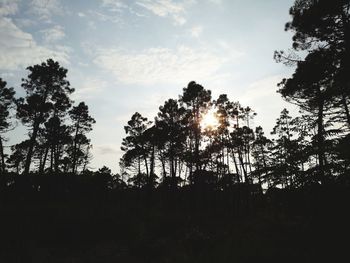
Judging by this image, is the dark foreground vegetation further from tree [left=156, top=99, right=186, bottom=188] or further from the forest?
tree [left=156, top=99, right=186, bottom=188]

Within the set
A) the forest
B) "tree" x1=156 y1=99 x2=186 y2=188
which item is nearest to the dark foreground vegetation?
the forest

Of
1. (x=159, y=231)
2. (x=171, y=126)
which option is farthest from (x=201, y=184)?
(x=159, y=231)

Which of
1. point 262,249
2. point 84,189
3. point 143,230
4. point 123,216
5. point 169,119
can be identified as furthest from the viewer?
point 169,119

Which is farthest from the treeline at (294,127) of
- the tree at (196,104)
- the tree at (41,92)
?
the tree at (41,92)

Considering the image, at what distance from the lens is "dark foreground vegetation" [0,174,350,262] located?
22.4 ft

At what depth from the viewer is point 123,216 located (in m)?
17.4

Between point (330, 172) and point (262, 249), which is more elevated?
point (330, 172)

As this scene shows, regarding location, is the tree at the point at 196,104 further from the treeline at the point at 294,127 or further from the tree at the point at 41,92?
the tree at the point at 41,92

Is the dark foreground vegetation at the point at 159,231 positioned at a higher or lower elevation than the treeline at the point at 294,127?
lower

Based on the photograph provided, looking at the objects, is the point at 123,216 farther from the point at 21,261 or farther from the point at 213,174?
the point at 213,174

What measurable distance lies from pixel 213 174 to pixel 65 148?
22.5 m

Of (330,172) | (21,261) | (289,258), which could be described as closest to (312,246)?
(289,258)

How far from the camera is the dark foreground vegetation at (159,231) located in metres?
6.81

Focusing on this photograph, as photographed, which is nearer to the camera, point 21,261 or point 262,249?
point 262,249
